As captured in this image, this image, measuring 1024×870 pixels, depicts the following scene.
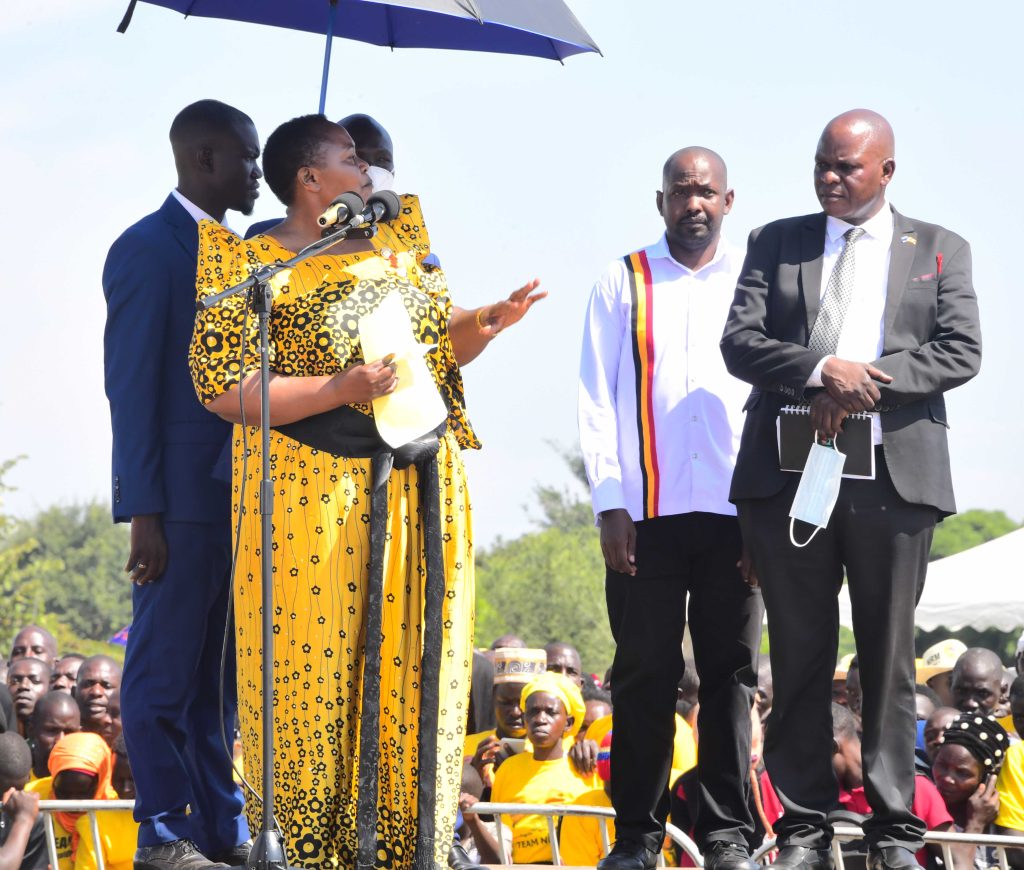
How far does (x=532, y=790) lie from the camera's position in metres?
8.92

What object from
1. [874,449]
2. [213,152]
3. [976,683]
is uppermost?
[213,152]

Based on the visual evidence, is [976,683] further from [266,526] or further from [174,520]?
[266,526]

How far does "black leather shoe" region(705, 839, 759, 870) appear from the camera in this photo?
5363 millimetres

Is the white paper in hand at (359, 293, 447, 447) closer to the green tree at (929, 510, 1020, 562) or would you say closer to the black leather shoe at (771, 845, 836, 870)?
the black leather shoe at (771, 845, 836, 870)

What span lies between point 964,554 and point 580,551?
103 ft

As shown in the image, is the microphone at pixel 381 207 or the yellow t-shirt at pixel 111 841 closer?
the microphone at pixel 381 207

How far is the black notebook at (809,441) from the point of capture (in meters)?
5.11

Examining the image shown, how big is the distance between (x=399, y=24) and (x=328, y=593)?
9.28 feet

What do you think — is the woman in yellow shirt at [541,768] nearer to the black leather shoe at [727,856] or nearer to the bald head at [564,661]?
the bald head at [564,661]

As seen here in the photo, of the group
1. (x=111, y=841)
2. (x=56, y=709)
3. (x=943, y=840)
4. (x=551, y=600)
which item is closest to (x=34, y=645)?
(x=56, y=709)

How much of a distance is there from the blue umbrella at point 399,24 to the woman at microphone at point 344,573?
125cm

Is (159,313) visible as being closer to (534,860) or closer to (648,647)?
(648,647)

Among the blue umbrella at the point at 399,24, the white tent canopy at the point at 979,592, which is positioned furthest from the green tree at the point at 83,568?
the blue umbrella at the point at 399,24

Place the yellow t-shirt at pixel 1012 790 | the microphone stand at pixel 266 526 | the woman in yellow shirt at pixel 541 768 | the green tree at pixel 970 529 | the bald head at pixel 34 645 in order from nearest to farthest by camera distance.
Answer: the microphone stand at pixel 266 526 < the yellow t-shirt at pixel 1012 790 < the woman in yellow shirt at pixel 541 768 < the bald head at pixel 34 645 < the green tree at pixel 970 529
